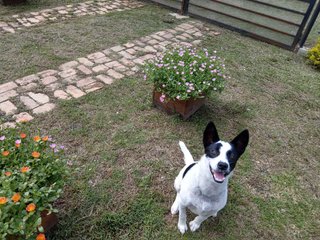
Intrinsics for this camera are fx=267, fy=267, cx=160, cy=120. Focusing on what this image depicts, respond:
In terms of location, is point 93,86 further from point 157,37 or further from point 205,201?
point 205,201

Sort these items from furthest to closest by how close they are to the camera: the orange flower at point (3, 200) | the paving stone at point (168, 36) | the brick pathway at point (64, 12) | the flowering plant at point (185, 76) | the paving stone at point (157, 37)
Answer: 1. the paving stone at point (168, 36)
2. the paving stone at point (157, 37)
3. the brick pathway at point (64, 12)
4. the flowering plant at point (185, 76)
5. the orange flower at point (3, 200)

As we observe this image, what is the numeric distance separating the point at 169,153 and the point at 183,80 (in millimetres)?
1003

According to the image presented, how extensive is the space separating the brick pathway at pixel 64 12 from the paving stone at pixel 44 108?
294 centimetres

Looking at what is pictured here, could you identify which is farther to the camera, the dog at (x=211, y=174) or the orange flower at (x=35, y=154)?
the orange flower at (x=35, y=154)

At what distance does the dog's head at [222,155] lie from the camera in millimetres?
2018

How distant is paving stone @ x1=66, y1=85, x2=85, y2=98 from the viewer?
4.24 m

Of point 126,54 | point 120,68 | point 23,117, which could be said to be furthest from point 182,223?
point 126,54

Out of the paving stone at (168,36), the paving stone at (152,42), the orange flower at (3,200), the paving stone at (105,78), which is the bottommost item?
the paving stone at (168,36)

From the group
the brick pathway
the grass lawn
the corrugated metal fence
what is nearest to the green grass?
the brick pathway

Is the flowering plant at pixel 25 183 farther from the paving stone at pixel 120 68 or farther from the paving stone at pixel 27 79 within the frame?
the paving stone at pixel 120 68

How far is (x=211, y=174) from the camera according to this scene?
6.95ft

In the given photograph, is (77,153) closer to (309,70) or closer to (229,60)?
(229,60)

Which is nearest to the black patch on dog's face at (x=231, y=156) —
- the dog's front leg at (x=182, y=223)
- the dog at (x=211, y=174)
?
the dog at (x=211, y=174)

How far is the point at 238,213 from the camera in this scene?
9.65 feet
